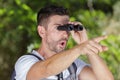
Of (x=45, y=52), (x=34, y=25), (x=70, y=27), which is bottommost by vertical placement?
(x=34, y=25)

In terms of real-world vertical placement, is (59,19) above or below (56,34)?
above

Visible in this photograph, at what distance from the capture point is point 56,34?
3828 mm

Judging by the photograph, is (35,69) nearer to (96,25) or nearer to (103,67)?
(103,67)

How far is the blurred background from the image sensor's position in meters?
7.25

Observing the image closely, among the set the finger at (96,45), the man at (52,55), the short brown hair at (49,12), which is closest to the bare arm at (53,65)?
the man at (52,55)

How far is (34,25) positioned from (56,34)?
336cm

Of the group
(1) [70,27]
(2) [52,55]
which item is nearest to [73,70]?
(2) [52,55]

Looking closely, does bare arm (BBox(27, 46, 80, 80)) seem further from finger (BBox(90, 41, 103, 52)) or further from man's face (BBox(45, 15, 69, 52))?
man's face (BBox(45, 15, 69, 52))

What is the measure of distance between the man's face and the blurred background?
3060mm

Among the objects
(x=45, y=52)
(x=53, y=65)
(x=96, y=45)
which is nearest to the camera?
(x=96, y=45)

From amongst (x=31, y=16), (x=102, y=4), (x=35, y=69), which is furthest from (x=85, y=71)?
(x=102, y=4)

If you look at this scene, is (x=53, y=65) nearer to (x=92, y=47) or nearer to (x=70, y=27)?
(x=92, y=47)

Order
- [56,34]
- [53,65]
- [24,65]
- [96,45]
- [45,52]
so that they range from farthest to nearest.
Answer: [45,52] < [56,34] < [24,65] < [53,65] < [96,45]

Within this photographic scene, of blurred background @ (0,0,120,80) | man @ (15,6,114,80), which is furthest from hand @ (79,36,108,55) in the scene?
blurred background @ (0,0,120,80)
